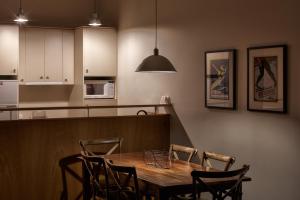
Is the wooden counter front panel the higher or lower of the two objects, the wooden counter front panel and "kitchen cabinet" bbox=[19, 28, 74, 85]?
the lower

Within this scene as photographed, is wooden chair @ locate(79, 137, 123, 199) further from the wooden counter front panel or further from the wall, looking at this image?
the wall

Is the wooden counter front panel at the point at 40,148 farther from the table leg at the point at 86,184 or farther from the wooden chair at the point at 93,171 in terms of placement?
the table leg at the point at 86,184

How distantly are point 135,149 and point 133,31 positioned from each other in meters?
2.02

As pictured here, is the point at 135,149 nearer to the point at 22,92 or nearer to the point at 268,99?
the point at 268,99

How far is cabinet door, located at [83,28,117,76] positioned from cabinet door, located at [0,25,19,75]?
103 centimetres

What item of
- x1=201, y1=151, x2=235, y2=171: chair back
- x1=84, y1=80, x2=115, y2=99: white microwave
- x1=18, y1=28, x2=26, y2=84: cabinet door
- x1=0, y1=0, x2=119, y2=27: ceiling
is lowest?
x1=201, y1=151, x2=235, y2=171: chair back

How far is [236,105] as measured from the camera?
17.3 feet

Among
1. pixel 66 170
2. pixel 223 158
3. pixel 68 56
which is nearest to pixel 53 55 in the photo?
pixel 68 56

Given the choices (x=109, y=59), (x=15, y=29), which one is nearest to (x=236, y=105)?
(x=109, y=59)

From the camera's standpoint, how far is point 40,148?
5.51 m

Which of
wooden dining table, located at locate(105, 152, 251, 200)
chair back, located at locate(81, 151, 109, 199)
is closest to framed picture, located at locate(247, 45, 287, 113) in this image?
wooden dining table, located at locate(105, 152, 251, 200)

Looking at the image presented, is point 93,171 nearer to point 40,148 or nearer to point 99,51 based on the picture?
point 40,148

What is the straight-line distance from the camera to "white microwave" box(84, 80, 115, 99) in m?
7.63

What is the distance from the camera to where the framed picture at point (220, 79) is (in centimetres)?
529
